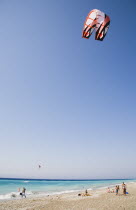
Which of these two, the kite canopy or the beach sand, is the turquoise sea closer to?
the beach sand

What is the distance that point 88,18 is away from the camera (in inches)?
332

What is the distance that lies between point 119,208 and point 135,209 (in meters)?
1.16

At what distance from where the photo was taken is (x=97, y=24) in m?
8.50

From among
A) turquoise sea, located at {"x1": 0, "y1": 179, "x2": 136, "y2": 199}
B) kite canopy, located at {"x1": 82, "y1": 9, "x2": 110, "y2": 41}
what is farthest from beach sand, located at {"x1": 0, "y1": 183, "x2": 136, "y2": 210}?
kite canopy, located at {"x1": 82, "y1": 9, "x2": 110, "y2": 41}

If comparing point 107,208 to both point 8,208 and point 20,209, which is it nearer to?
point 20,209

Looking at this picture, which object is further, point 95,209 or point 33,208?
point 33,208

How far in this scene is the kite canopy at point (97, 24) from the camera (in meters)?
8.22

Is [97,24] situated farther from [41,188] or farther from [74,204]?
[41,188]

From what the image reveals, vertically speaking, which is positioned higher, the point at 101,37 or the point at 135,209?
the point at 101,37

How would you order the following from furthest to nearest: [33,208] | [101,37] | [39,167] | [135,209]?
[39,167], [33,208], [135,209], [101,37]

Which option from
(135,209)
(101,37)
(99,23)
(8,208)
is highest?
(99,23)

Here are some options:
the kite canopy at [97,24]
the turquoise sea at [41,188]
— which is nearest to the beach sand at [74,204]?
the turquoise sea at [41,188]

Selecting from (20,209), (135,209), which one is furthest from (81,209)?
(20,209)

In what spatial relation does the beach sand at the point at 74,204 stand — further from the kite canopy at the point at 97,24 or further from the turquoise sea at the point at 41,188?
the kite canopy at the point at 97,24
